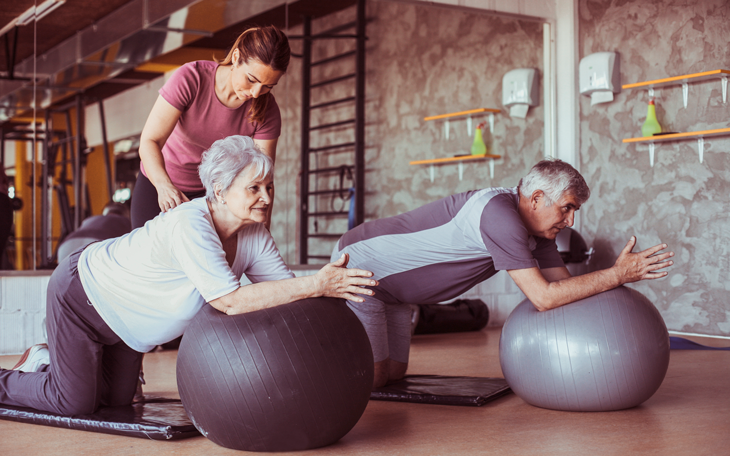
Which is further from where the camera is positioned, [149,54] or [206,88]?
Answer: [149,54]

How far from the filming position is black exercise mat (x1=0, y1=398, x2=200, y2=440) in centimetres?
208

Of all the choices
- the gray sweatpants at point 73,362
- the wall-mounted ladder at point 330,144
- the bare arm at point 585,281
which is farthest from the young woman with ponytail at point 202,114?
the wall-mounted ladder at point 330,144

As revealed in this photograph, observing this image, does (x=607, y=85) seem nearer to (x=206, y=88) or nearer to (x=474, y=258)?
(x=474, y=258)

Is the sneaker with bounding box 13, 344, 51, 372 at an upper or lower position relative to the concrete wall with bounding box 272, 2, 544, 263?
lower

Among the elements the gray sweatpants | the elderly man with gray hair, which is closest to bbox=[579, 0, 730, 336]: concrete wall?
the elderly man with gray hair

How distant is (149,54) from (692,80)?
3784mm

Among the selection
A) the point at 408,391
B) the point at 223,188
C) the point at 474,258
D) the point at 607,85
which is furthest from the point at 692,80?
the point at 223,188

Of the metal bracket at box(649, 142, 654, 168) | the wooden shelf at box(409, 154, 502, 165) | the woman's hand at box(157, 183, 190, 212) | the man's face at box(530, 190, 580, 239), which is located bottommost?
the man's face at box(530, 190, 580, 239)

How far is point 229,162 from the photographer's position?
1.93 metres

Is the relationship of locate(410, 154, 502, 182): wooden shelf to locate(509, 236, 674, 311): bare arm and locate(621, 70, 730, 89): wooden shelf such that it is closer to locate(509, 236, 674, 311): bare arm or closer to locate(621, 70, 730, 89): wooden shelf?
locate(621, 70, 730, 89): wooden shelf

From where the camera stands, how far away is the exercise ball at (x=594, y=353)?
88.6 inches

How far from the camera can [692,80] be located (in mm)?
4484

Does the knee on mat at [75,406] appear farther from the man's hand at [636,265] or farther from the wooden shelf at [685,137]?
the wooden shelf at [685,137]

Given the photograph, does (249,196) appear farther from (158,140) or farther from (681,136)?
(681,136)
